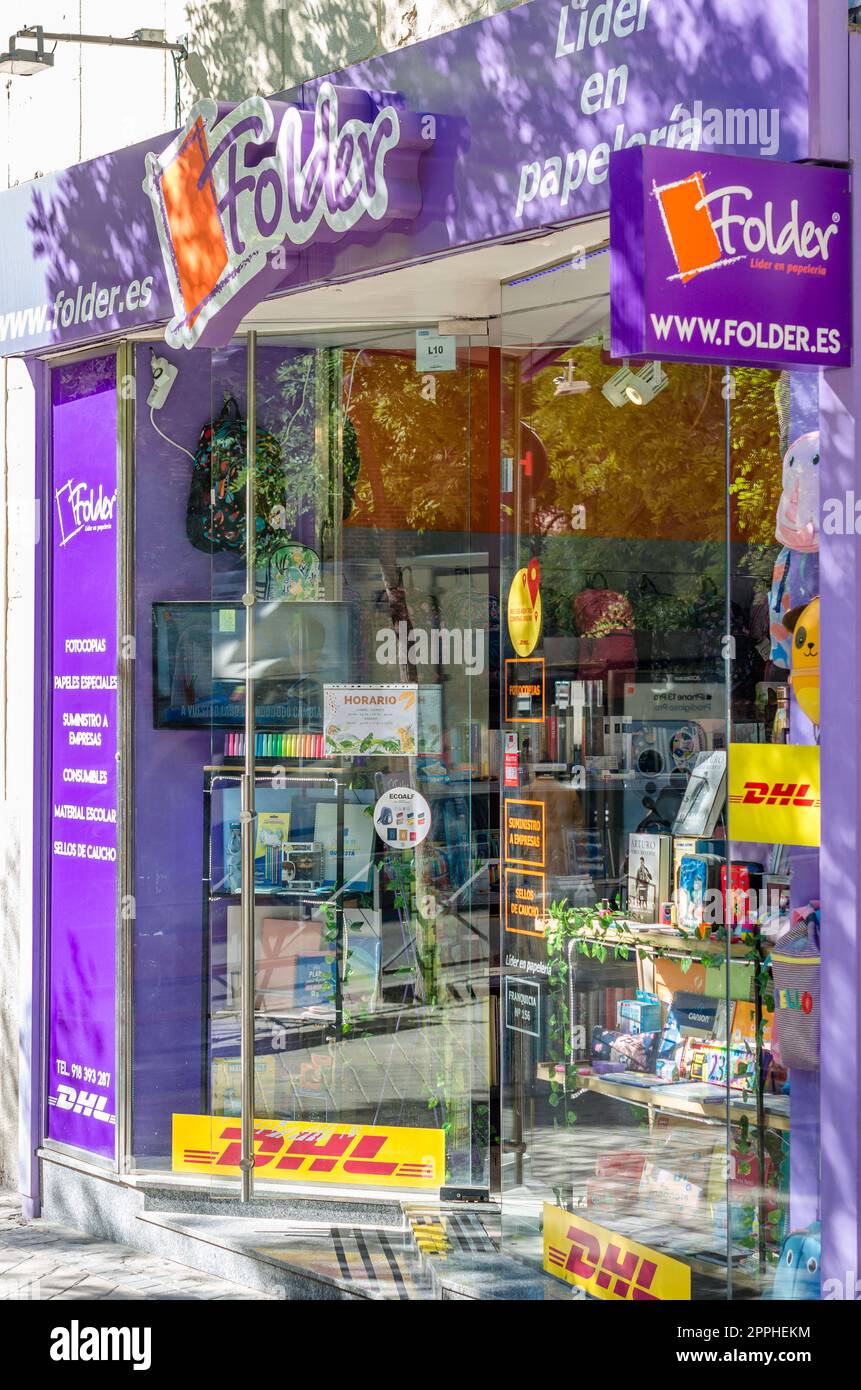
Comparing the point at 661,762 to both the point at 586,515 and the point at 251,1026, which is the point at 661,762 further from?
the point at 251,1026

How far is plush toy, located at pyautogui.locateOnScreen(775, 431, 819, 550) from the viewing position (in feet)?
14.4

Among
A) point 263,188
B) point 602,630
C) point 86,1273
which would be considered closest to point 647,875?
point 602,630

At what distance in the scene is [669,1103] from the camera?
487 cm

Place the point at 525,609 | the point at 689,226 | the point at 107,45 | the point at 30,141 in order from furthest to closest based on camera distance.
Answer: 1. the point at 30,141
2. the point at 107,45
3. the point at 525,609
4. the point at 689,226

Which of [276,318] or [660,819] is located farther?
[276,318]

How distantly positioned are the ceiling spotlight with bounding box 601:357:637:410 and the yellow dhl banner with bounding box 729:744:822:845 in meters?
1.08

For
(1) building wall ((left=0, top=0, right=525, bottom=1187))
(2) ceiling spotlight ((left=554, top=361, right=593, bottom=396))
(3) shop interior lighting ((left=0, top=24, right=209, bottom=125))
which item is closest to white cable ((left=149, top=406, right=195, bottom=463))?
(1) building wall ((left=0, top=0, right=525, bottom=1187))

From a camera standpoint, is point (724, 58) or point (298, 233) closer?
point (724, 58)

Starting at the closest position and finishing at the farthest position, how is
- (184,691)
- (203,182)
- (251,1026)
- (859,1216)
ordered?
(859,1216) < (203,182) < (251,1026) < (184,691)

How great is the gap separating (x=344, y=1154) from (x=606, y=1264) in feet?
5.10

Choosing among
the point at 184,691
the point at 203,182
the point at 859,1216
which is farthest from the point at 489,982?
the point at 203,182

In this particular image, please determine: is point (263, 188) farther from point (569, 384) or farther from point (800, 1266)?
point (800, 1266)
